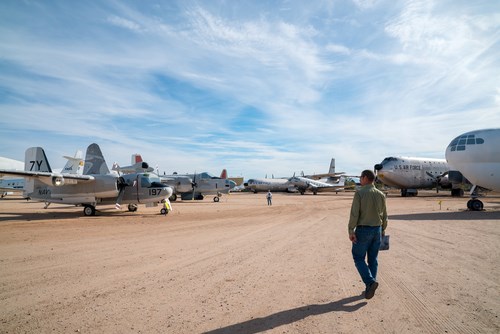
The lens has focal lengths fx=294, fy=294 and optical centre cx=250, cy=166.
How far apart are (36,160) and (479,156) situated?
92.6 feet

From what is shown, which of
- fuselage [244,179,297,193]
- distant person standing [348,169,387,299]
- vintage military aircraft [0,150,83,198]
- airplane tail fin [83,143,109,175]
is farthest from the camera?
fuselage [244,179,297,193]

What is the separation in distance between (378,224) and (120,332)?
381 cm

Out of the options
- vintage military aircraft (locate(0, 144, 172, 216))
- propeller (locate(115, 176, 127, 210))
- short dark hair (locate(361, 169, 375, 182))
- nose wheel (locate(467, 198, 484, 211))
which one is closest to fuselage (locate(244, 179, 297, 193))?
vintage military aircraft (locate(0, 144, 172, 216))

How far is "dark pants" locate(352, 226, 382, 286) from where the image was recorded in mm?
4434

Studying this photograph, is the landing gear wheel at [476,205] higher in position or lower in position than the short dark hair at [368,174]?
lower

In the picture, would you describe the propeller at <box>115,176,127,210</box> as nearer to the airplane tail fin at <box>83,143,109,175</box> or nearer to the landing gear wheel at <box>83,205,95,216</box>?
the landing gear wheel at <box>83,205,95,216</box>

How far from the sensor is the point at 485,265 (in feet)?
20.3

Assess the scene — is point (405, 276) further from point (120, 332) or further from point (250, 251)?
point (120, 332)

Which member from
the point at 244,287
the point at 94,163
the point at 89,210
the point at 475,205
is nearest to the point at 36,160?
the point at 94,163

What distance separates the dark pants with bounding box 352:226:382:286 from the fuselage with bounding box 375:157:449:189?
38.0 meters

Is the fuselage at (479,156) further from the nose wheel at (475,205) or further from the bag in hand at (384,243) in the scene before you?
the bag in hand at (384,243)

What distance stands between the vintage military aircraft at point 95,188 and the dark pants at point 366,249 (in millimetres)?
16249

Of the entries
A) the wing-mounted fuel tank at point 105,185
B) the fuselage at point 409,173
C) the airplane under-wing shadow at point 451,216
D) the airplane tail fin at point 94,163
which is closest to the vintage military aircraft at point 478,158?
the airplane under-wing shadow at point 451,216

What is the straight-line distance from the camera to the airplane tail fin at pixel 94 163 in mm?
20469
